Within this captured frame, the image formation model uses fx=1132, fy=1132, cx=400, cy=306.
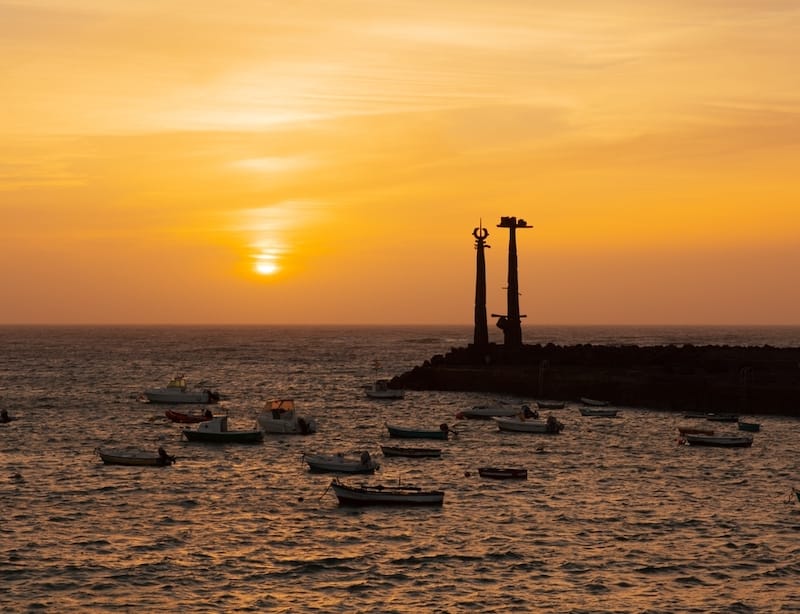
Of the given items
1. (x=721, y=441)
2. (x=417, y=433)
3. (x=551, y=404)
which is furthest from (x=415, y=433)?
(x=551, y=404)

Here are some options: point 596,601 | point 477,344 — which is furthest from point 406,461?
point 477,344

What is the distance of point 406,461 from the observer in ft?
212

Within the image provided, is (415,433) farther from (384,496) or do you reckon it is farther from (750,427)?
(384,496)

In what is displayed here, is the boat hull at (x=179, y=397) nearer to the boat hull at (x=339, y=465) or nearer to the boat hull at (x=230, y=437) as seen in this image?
the boat hull at (x=230, y=437)

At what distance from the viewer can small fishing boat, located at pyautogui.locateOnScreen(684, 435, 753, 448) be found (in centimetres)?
6988

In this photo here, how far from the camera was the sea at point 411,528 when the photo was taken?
3519 centimetres

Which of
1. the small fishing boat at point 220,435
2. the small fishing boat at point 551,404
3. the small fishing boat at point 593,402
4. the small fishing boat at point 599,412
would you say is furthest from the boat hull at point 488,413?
the small fishing boat at point 220,435

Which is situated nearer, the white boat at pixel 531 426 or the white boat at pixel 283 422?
the white boat at pixel 283 422

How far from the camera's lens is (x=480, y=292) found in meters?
114

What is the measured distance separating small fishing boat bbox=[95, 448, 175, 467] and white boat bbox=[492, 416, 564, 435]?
26992 millimetres

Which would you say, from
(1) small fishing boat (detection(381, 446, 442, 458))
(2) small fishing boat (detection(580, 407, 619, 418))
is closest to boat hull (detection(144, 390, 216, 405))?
(2) small fishing boat (detection(580, 407, 619, 418))

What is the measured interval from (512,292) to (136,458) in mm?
59163

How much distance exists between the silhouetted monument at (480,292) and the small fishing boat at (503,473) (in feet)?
185

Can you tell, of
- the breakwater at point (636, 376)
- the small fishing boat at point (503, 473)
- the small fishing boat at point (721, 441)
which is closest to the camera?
the small fishing boat at point (503, 473)
